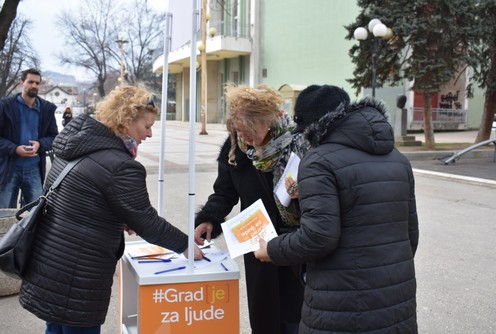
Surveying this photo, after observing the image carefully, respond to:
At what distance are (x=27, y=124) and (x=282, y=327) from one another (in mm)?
3551

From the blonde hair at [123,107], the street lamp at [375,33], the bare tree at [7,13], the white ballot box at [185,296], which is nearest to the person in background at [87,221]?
the blonde hair at [123,107]

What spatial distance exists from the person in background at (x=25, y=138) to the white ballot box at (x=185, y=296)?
2801mm

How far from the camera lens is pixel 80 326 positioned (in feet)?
7.23

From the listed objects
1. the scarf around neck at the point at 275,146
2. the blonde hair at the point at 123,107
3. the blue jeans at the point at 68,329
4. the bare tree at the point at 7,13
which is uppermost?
the bare tree at the point at 7,13

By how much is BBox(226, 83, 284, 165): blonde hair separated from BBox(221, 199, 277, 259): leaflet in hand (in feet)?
1.29

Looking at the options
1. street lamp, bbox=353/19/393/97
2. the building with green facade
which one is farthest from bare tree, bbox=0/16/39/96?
street lamp, bbox=353/19/393/97

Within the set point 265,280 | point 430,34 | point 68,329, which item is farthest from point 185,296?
point 430,34

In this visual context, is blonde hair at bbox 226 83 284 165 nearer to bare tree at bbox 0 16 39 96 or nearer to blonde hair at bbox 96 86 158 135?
blonde hair at bbox 96 86 158 135

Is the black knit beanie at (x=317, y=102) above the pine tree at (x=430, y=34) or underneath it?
underneath

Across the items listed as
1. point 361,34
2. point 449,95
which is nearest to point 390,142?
point 361,34

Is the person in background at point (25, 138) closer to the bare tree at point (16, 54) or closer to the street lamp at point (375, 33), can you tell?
the street lamp at point (375, 33)

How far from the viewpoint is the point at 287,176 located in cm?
230

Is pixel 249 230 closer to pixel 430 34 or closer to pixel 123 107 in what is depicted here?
pixel 123 107

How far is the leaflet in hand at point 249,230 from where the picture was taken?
2264 mm
